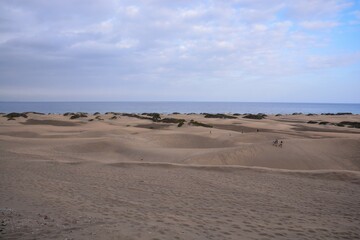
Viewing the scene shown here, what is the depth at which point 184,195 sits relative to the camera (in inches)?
355

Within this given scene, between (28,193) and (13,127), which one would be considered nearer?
(28,193)

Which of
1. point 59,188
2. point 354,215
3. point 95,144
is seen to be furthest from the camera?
point 95,144

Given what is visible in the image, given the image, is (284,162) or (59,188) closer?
(59,188)

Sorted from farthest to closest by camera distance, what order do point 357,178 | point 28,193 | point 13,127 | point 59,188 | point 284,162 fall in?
point 13,127 < point 284,162 < point 357,178 < point 59,188 < point 28,193

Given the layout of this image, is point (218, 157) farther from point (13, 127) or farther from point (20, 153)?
point (13, 127)

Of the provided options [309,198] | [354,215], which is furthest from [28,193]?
[354,215]

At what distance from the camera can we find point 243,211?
7.61m

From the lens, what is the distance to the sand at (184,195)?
6160 millimetres

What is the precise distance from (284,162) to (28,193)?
444 inches

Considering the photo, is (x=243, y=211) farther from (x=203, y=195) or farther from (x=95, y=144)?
(x=95, y=144)

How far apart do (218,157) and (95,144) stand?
26.2 ft


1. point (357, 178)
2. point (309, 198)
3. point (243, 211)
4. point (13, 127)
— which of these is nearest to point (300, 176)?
point (357, 178)

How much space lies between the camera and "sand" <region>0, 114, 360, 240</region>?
616 cm

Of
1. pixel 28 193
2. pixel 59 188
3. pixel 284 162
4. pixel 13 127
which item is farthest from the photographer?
pixel 13 127
